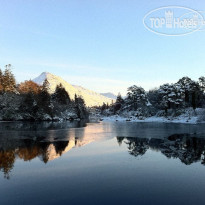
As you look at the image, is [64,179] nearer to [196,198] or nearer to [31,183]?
[31,183]

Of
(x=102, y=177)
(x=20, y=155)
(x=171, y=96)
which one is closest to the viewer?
(x=102, y=177)

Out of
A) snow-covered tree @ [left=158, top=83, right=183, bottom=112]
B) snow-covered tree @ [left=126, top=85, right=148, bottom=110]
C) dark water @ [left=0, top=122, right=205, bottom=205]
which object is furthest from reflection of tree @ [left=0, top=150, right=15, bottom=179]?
snow-covered tree @ [left=126, top=85, right=148, bottom=110]

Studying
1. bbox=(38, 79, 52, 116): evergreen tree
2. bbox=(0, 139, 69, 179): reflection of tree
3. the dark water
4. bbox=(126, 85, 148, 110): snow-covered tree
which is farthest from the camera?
bbox=(126, 85, 148, 110): snow-covered tree

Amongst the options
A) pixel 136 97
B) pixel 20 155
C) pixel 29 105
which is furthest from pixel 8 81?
pixel 20 155

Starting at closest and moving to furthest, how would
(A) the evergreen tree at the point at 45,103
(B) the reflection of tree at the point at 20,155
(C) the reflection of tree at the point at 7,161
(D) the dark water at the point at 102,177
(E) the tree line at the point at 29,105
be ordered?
(D) the dark water at the point at 102,177 < (C) the reflection of tree at the point at 7,161 < (B) the reflection of tree at the point at 20,155 < (E) the tree line at the point at 29,105 < (A) the evergreen tree at the point at 45,103

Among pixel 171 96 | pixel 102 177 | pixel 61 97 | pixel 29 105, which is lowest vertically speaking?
pixel 102 177

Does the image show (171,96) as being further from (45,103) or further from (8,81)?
(8,81)

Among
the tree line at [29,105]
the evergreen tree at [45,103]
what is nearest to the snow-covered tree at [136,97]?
the tree line at [29,105]

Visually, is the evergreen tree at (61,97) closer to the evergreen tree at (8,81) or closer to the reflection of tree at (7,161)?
the evergreen tree at (8,81)

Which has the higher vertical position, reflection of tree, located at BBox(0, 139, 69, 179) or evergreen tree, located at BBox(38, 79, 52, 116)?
evergreen tree, located at BBox(38, 79, 52, 116)

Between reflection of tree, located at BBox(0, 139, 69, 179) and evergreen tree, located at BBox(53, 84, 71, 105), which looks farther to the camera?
evergreen tree, located at BBox(53, 84, 71, 105)

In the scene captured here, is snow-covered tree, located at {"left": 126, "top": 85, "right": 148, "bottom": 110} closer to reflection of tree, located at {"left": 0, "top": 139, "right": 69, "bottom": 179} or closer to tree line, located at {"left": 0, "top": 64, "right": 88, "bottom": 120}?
tree line, located at {"left": 0, "top": 64, "right": 88, "bottom": 120}

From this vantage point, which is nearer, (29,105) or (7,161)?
(7,161)

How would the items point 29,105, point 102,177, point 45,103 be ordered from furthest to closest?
1. point 45,103
2. point 29,105
3. point 102,177
